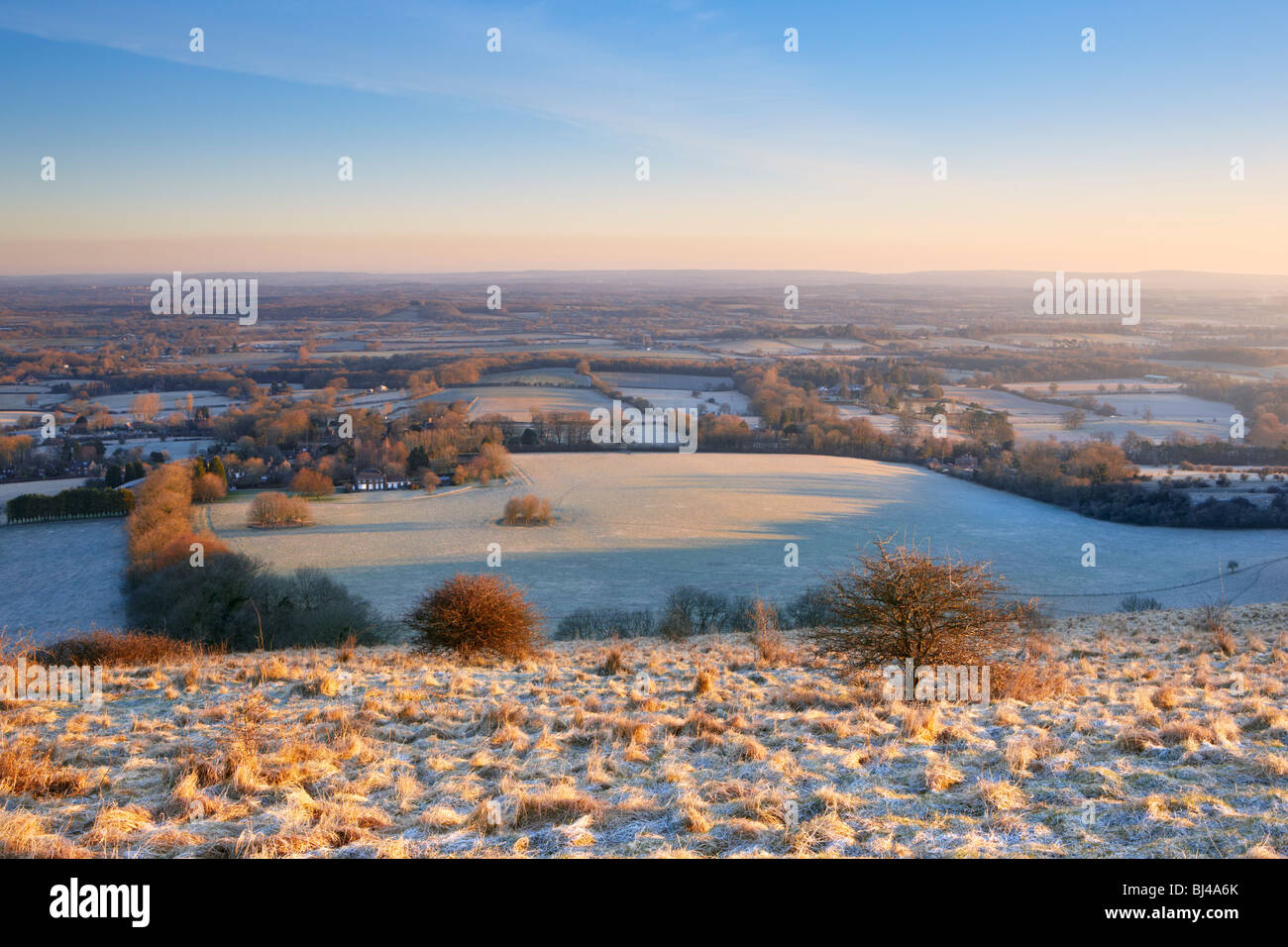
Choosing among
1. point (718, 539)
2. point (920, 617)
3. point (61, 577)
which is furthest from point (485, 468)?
point (920, 617)

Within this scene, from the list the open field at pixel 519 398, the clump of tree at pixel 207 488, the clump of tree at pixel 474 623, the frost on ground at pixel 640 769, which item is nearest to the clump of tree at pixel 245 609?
the clump of tree at pixel 474 623

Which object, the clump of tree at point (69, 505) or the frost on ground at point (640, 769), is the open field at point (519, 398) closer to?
the clump of tree at point (69, 505)

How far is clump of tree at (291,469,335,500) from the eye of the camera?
155ft

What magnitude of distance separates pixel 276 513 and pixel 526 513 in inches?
492

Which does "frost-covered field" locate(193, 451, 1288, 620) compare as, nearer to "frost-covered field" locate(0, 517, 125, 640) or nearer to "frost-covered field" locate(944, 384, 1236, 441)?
"frost-covered field" locate(0, 517, 125, 640)

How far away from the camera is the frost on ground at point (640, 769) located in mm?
5254

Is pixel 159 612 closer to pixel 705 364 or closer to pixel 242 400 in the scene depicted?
pixel 242 400

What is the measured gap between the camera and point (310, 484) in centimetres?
4725

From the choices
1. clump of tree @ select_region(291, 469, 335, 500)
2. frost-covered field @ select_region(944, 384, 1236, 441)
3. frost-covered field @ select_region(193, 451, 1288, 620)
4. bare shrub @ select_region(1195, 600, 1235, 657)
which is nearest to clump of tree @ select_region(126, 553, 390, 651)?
frost-covered field @ select_region(193, 451, 1288, 620)

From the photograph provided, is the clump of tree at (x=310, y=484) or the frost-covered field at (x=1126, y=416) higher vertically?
the frost-covered field at (x=1126, y=416)

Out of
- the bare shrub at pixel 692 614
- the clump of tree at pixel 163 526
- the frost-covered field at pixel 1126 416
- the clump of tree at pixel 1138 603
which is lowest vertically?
the clump of tree at pixel 1138 603

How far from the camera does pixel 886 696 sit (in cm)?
968

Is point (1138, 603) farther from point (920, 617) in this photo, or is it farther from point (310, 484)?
point (310, 484)

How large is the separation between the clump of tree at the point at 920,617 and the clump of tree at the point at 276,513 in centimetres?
3592
